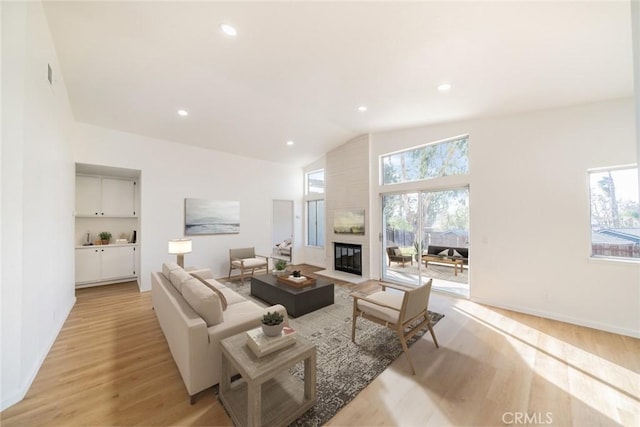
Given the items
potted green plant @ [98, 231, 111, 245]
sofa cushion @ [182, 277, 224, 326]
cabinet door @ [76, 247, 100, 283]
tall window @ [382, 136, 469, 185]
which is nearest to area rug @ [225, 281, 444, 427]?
sofa cushion @ [182, 277, 224, 326]

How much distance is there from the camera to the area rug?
1.81m

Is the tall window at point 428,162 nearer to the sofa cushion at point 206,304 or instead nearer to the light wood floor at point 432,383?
the light wood floor at point 432,383

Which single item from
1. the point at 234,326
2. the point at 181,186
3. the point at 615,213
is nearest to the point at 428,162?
the point at 615,213

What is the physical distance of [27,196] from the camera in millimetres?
1962

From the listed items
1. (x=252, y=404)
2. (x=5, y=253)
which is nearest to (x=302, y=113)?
(x=5, y=253)

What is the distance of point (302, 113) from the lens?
174 inches

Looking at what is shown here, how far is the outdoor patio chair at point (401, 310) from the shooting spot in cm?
225

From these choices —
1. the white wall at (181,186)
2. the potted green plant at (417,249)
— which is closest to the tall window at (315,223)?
the white wall at (181,186)

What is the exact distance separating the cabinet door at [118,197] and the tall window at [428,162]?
5782mm

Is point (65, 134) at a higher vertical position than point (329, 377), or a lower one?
higher

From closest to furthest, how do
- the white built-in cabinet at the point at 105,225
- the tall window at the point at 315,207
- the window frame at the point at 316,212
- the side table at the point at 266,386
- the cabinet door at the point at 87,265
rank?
the side table at the point at 266,386
the cabinet door at the point at 87,265
the white built-in cabinet at the point at 105,225
the window frame at the point at 316,212
the tall window at the point at 315,207

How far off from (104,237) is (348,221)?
212 inches

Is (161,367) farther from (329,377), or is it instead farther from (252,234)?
(252,234)

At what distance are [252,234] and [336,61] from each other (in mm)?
4603
